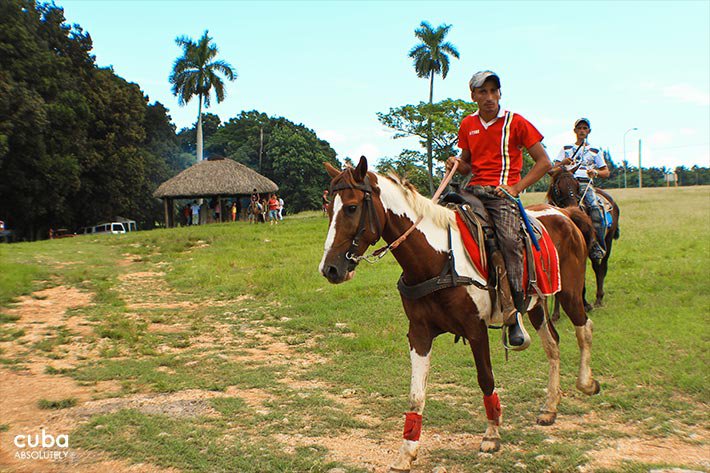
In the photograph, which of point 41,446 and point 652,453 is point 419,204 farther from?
point 41,446

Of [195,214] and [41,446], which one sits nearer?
[41,446]

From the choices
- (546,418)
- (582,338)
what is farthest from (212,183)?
(546,418)

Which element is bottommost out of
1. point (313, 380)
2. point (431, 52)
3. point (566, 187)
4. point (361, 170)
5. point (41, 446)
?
point (313, 380)

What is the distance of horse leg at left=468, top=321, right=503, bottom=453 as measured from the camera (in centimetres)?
491

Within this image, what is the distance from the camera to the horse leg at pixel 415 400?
4640 mm

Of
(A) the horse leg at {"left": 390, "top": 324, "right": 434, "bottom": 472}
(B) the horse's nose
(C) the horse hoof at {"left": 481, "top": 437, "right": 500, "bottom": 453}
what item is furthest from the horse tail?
(B) the horse's nose

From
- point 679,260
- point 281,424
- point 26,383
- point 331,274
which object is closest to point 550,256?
point 331,274

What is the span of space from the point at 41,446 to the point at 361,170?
12.9ft

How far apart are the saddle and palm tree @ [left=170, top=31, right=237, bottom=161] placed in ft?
154

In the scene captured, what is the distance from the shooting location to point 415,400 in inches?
188

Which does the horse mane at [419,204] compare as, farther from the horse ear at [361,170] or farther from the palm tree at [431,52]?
the palm tree at [431,52]

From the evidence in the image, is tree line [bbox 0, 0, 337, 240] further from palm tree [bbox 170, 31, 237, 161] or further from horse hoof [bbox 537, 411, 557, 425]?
horse hoof [bbox 537, 411, 557, 425]

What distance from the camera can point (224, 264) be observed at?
19219 millimetres

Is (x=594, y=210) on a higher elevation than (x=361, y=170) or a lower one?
lower
